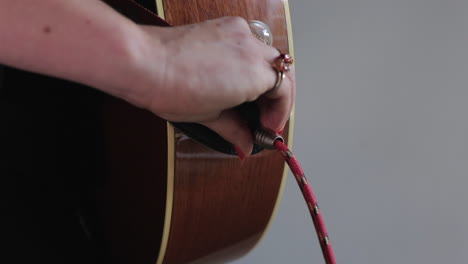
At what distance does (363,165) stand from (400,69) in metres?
0.21

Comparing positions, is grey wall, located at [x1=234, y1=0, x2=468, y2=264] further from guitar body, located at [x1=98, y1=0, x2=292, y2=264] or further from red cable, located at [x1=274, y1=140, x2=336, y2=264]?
red cable, located at [x1=274, y1=140, x2=336, y2=264]

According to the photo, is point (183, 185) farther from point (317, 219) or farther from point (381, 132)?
point (381, 132)

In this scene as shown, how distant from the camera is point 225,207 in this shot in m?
0.64

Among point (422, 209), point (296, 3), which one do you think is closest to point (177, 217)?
point (296, 3)

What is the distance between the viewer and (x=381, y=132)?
959 mm

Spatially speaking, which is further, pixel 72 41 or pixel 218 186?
pixel 218 186

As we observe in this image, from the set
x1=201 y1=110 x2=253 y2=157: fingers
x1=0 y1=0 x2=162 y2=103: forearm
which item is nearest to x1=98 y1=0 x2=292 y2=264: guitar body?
x1=201 y1=110 x2=253 y2=157: fingers

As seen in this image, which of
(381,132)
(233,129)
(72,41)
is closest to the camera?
(72,41)

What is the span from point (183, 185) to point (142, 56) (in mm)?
268

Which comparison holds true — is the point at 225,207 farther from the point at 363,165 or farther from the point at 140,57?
the point at 363,165

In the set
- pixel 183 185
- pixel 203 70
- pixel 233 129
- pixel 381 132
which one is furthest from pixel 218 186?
pixel 381 132

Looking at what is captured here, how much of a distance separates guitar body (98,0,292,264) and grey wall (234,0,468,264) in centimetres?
29

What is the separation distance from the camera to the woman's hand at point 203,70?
35 cm

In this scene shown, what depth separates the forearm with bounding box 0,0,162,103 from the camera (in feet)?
1.03
